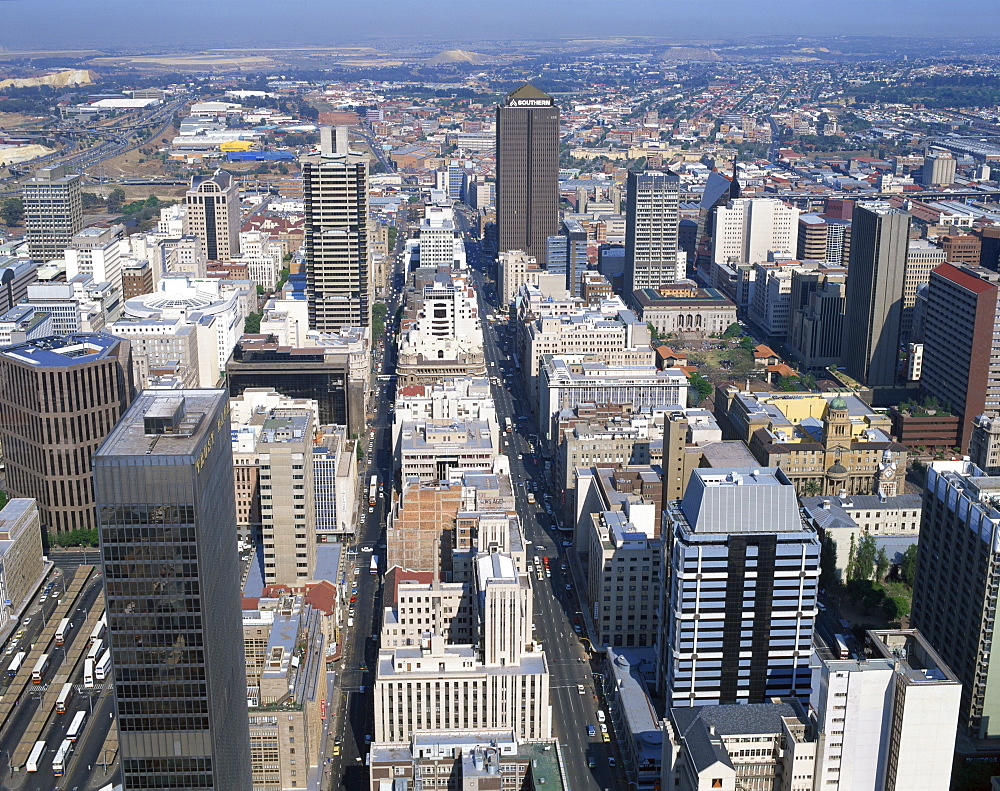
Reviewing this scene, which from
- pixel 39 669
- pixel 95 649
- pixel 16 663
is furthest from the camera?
pixel 95 649

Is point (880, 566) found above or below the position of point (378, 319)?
below

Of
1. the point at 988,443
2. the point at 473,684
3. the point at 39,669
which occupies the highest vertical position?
the point at 988,443

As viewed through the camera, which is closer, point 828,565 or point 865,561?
point 865,561

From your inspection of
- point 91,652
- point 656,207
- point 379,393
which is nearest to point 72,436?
point 91,652

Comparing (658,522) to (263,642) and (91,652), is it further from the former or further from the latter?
(91,652)

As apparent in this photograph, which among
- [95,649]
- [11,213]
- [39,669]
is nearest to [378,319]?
[95,649]

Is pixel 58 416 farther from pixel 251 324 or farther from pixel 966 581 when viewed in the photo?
pixel 966 581

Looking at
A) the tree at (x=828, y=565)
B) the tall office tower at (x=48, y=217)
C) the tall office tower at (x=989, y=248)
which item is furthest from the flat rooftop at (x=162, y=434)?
the tall office tower at (x=48, y=217)

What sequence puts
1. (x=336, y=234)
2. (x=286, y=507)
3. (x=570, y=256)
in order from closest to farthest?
(x=286, y=507)
(x=336, y=234)
(x=570, y=256)
